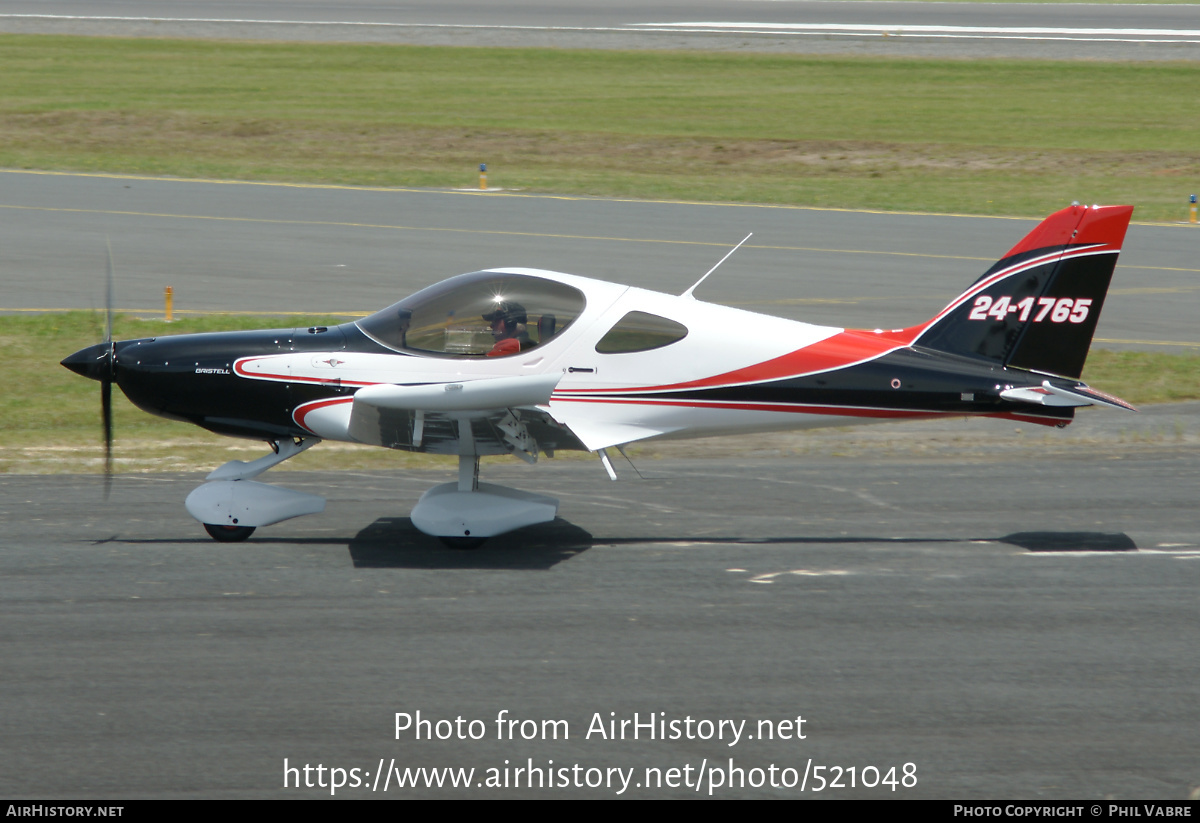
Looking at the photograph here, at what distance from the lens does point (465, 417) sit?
9664 millimetres

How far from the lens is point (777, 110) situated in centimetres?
4353

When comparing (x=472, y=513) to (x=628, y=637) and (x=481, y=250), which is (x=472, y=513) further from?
(x=481, y=250)

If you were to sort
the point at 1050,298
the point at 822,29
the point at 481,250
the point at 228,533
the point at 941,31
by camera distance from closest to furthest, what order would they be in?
the point at 1050,298 < the point at 228,533 < the point at 481,250 < the point at 941,31 < the point at 822,29

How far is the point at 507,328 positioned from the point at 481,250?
15.3m

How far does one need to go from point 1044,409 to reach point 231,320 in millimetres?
12975

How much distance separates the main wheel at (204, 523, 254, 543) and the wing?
1279 millimetres

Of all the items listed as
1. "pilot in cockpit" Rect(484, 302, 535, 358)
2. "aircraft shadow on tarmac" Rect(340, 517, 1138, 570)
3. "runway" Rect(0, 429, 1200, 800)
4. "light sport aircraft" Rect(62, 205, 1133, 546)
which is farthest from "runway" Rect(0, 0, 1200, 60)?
"pilot in cockpit" Rect(484, 302, 535, 358)

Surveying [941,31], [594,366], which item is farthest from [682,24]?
[594,366]

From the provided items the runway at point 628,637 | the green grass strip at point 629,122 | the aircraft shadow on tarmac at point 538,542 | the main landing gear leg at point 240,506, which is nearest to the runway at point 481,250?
the green grass strip at point 629,122

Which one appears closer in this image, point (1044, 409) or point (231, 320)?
point (1044, 409)

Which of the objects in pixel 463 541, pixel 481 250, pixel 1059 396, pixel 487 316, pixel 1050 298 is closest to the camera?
pixel 1059 396
